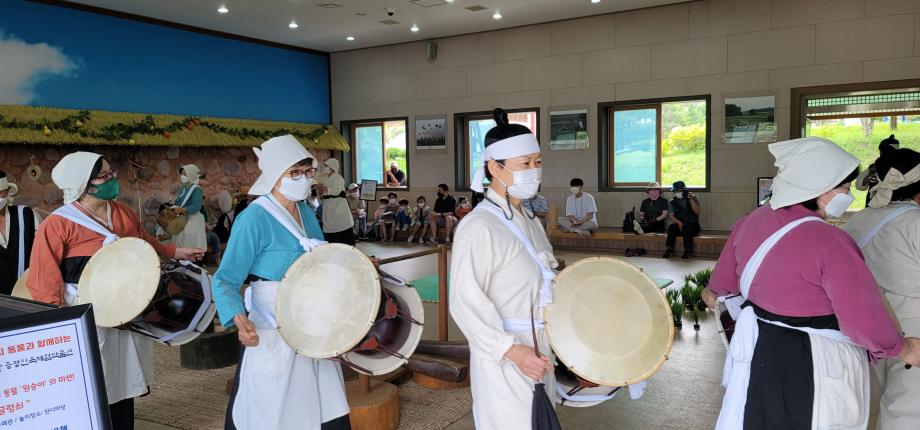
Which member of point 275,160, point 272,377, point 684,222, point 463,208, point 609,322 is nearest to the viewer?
point 609,322

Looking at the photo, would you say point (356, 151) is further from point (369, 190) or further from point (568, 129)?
point (568, 129)

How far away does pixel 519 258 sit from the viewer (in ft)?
7.26

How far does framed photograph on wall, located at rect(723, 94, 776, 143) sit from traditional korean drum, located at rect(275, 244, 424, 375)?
9502 mm

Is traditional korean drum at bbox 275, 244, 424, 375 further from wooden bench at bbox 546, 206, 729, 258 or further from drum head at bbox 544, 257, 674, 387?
wooden bench at bbox 546, 206, 729, 258

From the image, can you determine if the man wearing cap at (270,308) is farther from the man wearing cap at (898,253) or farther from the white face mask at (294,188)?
the man wearing cap at (898,253)

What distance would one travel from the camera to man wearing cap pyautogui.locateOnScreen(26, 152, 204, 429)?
2.89 metres

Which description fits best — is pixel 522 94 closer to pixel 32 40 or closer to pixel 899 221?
pixel 32 40

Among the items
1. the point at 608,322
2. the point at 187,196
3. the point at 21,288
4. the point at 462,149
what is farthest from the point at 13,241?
the point at 462,149

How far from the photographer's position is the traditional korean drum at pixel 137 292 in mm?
2807

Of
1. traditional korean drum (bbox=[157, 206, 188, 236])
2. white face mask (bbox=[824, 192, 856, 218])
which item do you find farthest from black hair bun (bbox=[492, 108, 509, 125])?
traditional korean drum (bbox=[157, 206, 188, 236])

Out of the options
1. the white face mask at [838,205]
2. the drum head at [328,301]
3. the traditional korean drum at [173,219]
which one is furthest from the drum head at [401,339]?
the traditional korean drum at [173,219]

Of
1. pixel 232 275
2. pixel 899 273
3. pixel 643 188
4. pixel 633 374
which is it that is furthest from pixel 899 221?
pixel 643 188

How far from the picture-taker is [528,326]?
7.19ft

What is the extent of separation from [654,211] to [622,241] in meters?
0.72
